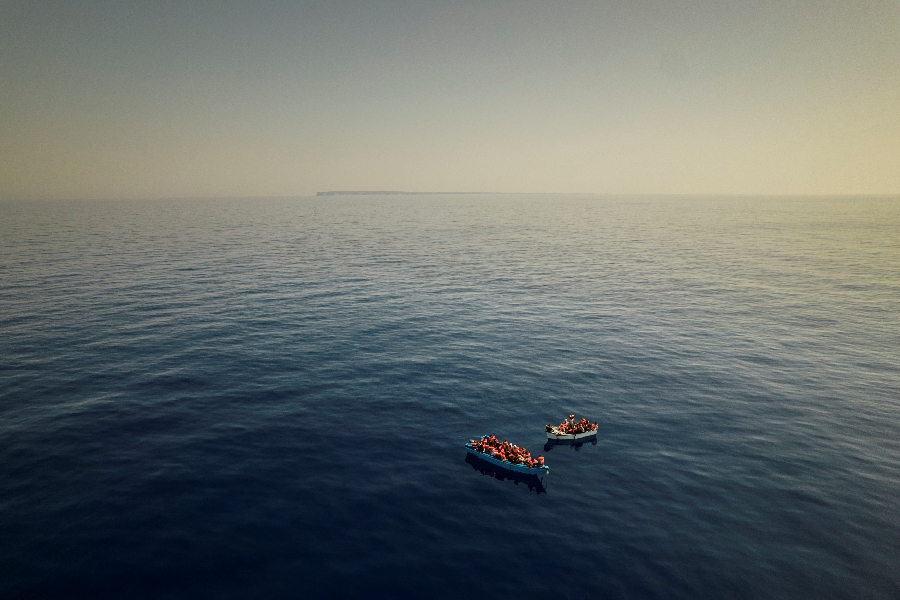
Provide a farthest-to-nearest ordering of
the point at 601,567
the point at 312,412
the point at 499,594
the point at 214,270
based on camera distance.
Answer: the point at 214,270 → the point at 312,412 → the point at 601,567 → the point at 499,594

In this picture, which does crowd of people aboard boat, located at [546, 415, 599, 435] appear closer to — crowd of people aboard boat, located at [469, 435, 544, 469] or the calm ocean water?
the calm ocean water

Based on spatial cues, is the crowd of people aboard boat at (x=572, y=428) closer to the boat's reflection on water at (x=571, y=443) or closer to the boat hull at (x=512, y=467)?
the boat's reflection on water at (x=571, y=443)

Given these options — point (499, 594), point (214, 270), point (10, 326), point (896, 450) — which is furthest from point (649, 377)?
point (214, 270)

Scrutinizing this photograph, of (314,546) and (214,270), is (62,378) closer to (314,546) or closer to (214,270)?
(314,546)

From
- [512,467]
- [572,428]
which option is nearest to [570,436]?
[572,428]

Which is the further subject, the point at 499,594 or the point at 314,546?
the point at 314,546

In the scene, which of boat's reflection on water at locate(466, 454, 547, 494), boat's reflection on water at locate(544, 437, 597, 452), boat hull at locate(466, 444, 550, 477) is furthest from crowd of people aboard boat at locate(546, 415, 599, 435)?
boat's reflection on water at locate(466, 454, 547, 494)

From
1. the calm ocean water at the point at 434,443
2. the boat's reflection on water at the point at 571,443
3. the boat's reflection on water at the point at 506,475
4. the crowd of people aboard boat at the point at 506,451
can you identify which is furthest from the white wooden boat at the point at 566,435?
the boat's reflection on water at the point at 506,475
